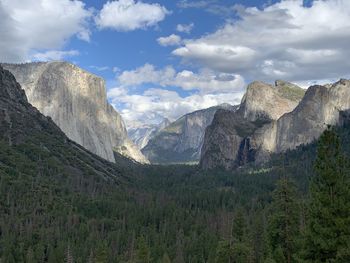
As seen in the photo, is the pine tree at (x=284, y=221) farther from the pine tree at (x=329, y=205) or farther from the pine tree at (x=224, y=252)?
the pine tree at (x=329, y=205)

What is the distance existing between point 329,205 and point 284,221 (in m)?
16.5

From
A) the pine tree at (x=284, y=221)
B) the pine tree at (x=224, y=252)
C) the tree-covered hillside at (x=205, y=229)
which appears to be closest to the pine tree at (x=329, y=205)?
the tree-covered hillside at (x=205, y=229)

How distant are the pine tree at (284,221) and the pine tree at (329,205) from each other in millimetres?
14078

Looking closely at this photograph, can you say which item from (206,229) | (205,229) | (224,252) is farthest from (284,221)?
(205,229)

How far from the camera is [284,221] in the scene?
49375mm

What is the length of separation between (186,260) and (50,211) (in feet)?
223

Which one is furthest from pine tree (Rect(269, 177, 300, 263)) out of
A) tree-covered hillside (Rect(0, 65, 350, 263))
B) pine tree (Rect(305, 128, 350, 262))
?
pine tree (Rect(305, 128, 350, 262))

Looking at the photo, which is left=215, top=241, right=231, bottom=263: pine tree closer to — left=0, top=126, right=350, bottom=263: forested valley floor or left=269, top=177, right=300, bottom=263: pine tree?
left=0, top=126, right=350, bottom=263: forested valley floor

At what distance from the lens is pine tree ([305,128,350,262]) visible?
1282 inches

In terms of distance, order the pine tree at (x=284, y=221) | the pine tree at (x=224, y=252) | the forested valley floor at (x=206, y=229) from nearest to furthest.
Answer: the forested valley floor at (x=206, y=229) < the pine tree at (x=284, y=221) < the pine tree at (x=224, y=252)

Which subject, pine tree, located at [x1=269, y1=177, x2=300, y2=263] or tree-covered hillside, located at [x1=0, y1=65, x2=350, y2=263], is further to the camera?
pine tree, located at [x1=269, y1=177, x2=300, y2=263]

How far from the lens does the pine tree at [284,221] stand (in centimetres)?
4847

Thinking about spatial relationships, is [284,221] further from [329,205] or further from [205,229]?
[205,229]

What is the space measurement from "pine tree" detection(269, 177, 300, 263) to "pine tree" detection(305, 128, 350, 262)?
1408 centimetres
